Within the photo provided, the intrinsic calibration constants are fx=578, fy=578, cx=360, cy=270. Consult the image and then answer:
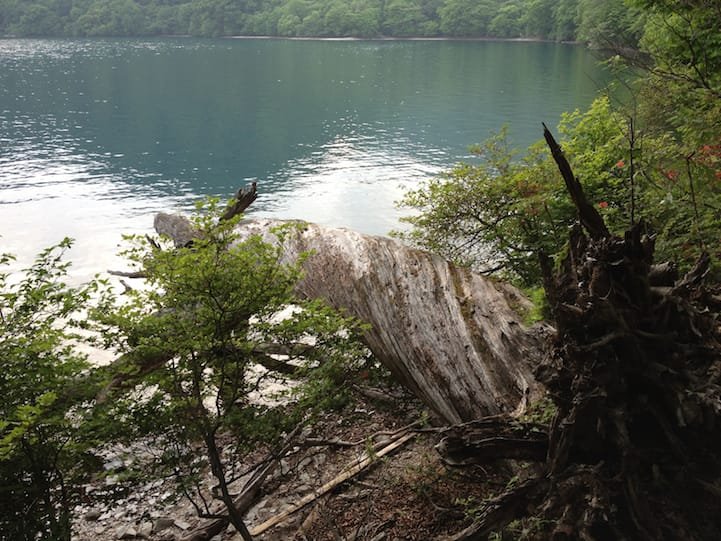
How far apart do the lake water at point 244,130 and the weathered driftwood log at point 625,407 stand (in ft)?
9.86

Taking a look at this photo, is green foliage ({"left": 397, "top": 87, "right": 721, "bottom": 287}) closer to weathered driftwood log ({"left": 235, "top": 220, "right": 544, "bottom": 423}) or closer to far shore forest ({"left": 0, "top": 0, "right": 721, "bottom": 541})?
far shore forest ({"left": 0, "top": 0, "right": 721, "bottom": 541})

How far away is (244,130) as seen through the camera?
36000mm

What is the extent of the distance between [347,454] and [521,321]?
110 inches

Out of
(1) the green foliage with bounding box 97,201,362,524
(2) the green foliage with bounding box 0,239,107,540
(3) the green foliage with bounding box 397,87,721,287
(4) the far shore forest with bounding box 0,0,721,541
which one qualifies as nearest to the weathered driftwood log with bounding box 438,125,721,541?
(4) the far shore forest with bounding box 0,0,721,541

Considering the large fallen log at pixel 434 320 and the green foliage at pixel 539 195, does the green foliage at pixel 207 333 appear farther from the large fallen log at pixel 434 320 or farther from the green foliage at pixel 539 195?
the green foliage at pixel 539 195

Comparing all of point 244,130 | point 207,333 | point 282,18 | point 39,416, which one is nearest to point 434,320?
point 207,333

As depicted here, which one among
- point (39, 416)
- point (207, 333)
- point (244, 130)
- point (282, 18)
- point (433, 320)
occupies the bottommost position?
point (244, 130)

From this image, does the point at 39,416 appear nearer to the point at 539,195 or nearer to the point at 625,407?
the point at 625,407

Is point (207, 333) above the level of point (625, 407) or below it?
above

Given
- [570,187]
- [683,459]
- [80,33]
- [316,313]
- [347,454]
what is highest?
[80,33]

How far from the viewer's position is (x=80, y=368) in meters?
4.40

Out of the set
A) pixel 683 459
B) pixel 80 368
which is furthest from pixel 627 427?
pixel 80 368

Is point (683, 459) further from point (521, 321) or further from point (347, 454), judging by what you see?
point (347, 454)

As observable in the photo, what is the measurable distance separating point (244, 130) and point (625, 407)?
34.9 m
